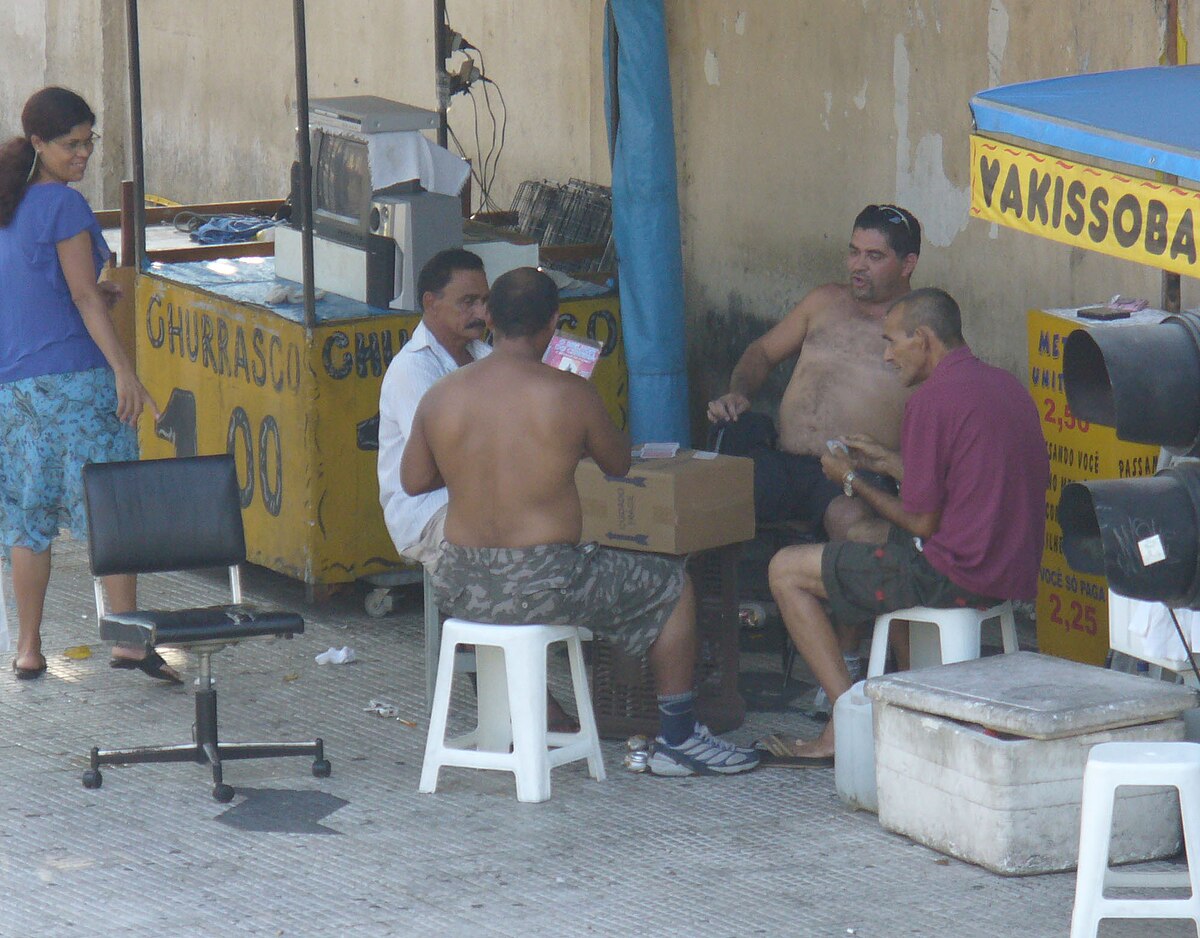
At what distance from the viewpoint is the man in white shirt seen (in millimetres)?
5672

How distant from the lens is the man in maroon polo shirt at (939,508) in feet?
16.7

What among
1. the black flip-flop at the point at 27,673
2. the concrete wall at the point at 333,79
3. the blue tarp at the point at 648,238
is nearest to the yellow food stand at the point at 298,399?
the blue tarp at the point at 648,238

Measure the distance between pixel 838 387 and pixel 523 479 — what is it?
150 centimetres

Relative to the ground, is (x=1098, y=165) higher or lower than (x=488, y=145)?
higher

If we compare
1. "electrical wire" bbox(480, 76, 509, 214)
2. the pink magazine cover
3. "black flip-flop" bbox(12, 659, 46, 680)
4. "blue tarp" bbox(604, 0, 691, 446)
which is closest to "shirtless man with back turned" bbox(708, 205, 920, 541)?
"blue tarp" bbox(604, 0, 691, 446)

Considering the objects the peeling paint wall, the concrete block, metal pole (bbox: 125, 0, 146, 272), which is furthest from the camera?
metal pole (bbox: 125, 0, 146, 272)

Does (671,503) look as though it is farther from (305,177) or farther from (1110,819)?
(305,177)

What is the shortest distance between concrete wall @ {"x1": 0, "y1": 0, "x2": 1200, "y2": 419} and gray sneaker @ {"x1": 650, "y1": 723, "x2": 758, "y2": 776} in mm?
1980

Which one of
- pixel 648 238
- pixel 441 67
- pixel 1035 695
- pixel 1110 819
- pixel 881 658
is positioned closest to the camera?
pixel 1110 819

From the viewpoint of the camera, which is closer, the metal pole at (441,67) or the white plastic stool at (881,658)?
the white plastic stool at (881,658)

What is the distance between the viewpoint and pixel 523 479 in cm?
512

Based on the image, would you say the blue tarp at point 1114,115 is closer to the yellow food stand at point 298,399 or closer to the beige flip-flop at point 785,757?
the beige flip-flop at point 785,757

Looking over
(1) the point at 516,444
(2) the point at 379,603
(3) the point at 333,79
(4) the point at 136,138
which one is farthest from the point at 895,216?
(3) the point at 333,79

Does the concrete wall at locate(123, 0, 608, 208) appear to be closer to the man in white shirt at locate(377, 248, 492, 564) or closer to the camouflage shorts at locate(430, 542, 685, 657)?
the man in white shirt at locate(377, 248, 492, 564)
